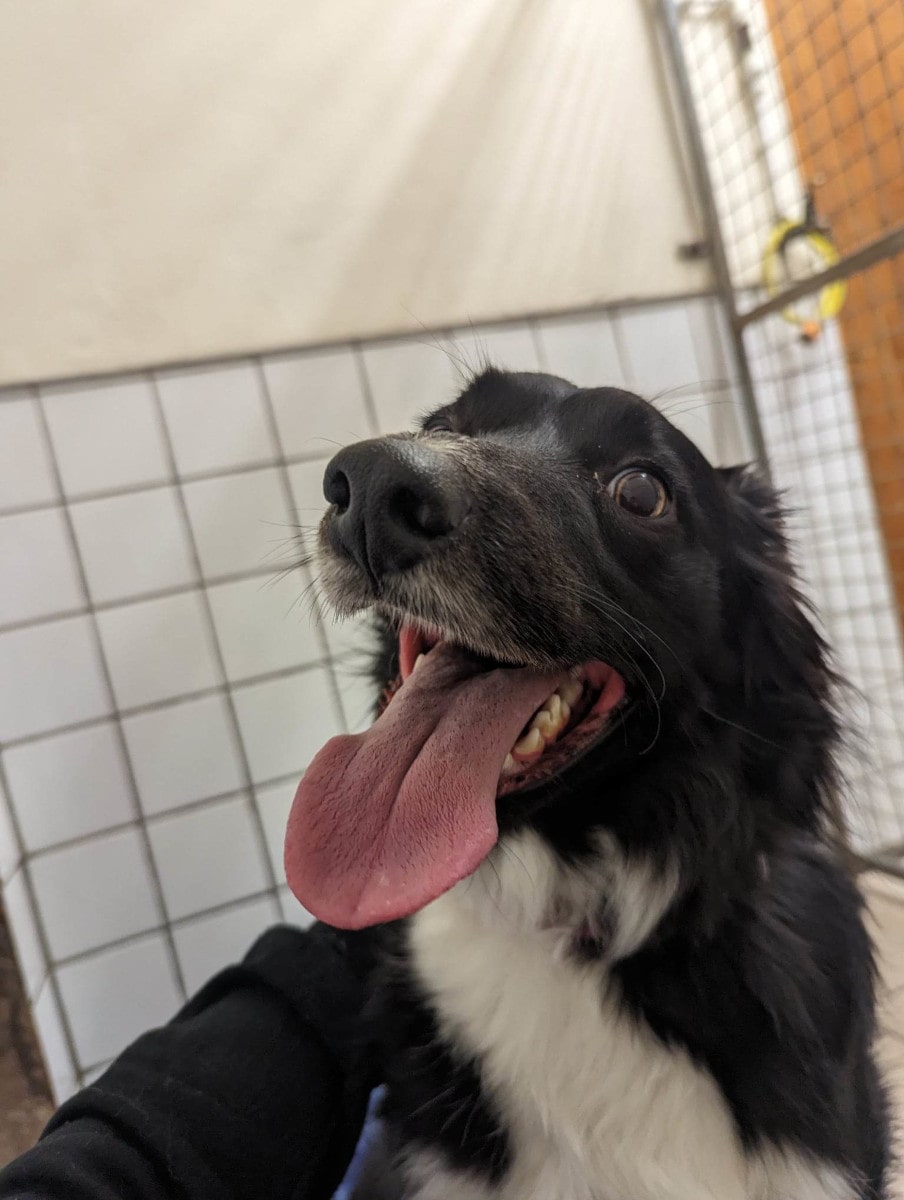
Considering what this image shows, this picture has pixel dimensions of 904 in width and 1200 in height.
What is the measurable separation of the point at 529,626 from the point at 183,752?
0.84 meters

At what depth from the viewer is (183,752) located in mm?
1282

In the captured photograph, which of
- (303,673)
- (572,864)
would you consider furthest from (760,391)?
(572,864)

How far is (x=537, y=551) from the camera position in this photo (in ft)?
2.23

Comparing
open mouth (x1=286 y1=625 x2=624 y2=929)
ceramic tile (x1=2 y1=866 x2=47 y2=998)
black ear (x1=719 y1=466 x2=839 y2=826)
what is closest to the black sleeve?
ceramic tile (x1=2 y1=866 x2=47 y2=998)

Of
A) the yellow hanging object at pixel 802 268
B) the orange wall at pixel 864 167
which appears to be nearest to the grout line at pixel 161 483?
the yellow hanging object at pixel 802 268

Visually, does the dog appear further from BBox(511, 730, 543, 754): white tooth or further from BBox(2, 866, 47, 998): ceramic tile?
BBox(2, 866, 47, 998): ceramic tile

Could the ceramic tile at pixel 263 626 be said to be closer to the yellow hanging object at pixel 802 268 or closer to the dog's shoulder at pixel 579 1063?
the dog's shoulder at pixel 579 1063

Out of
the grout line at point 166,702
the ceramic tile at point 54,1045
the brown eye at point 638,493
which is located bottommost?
the ceramic tile at point 54,1045

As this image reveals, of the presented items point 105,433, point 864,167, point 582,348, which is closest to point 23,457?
point 105,433

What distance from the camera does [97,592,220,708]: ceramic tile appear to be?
1.25 metres

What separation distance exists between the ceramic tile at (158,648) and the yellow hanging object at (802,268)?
132cm

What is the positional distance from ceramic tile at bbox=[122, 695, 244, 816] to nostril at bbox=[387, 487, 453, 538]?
0.81m

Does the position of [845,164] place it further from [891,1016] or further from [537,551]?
[891,1016]

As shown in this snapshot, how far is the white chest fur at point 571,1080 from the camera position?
0.70 meters
